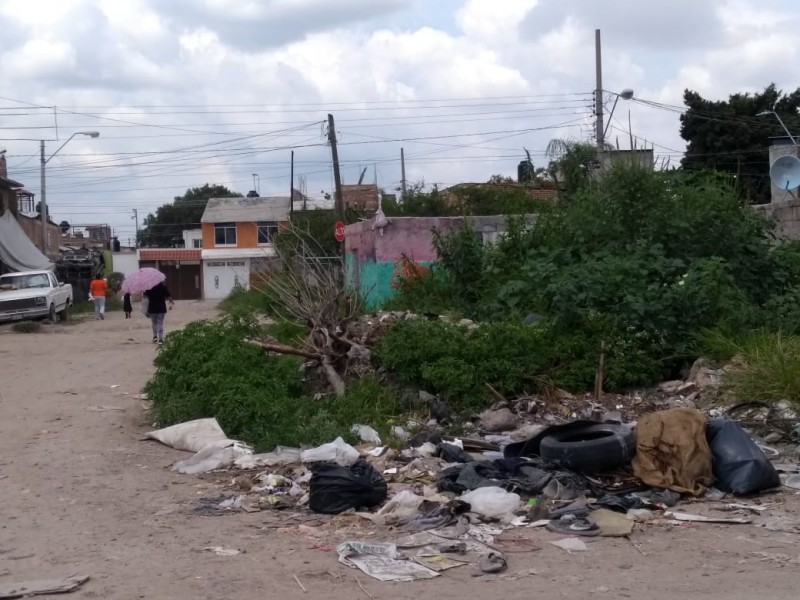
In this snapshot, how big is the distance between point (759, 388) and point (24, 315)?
24.3 m

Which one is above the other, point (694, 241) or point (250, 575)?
point (694, 241)

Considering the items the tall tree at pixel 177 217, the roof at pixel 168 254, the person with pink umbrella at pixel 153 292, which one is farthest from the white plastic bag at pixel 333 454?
the tall tree at pixel 177 217

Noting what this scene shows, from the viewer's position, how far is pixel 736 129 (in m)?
39.8

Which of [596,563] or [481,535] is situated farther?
[481,535]

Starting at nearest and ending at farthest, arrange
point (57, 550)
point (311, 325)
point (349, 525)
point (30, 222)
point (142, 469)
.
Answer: point (57, 550), point (349, 525), point (142, 469), point (311, 325), point (30, 222)

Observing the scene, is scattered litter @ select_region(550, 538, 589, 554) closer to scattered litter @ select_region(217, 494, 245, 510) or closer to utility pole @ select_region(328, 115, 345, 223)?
scattered litter @ select_region(217, 494, 245, 510)

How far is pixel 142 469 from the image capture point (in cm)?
900

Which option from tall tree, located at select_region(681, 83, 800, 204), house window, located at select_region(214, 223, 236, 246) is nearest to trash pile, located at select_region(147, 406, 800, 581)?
tall tree, located at select_region(681, 83, 800, 204)

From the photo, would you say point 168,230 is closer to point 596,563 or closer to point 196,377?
point 196,377

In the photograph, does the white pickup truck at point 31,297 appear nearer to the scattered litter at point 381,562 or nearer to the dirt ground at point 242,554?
the dirt ground at point 242,554

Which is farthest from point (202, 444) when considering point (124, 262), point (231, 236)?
point (124, 262)

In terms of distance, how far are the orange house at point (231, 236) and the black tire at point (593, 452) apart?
56.4 m

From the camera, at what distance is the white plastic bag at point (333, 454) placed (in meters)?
8.62

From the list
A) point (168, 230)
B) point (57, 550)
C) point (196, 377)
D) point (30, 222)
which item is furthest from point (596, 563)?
point (168, 230)
